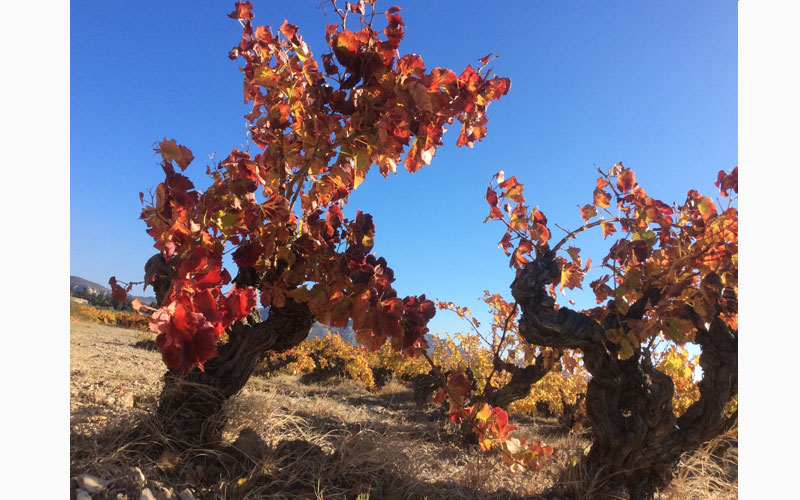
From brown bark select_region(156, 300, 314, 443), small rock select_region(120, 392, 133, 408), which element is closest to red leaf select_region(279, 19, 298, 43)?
brown bark select_region(156, 300, 314, 443)

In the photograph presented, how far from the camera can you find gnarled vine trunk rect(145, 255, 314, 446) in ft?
6.79

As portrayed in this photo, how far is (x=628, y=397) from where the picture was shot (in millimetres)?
2379

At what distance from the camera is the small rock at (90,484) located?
1501mm

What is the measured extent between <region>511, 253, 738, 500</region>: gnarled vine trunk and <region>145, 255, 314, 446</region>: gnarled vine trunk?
3.89 feet

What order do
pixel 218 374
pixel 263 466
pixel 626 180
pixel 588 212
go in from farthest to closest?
pixel 588 212, pixel 626 180, pixel 218 374, pixel 263 466

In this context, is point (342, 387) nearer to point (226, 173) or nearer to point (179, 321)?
point (226, 173)

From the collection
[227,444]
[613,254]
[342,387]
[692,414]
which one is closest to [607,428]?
[692,414]

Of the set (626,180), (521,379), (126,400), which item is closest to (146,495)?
(126,400)

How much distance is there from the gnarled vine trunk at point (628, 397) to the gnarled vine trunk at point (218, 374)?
1.18 m

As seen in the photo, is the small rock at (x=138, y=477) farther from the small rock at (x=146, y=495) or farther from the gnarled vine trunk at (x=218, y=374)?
the gnarled vine trunk at (x=218, y=374)

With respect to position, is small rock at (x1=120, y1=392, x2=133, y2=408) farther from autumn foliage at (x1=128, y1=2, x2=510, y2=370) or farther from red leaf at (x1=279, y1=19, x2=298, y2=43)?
red leaf at (x1=279, y1=19, x2=298, y2=43)

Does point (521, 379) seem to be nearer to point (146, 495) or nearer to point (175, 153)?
point (146, 495)

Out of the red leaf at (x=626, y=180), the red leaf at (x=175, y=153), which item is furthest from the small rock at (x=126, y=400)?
the red leaf at (x=626, y=180)

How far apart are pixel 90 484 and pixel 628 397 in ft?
7.75
